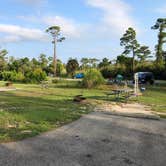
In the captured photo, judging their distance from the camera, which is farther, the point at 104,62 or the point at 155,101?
the point at 104,62

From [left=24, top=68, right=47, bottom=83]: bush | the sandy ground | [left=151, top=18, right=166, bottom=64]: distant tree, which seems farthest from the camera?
[left=151, top=18, right=166, bottom=64]: distant tree

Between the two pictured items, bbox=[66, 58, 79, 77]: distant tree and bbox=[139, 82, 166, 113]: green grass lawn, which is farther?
bbox=[66, 58, 79, 77]: distant tree

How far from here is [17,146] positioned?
256 inches

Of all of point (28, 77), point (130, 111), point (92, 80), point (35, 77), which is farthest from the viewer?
point (28, 77)

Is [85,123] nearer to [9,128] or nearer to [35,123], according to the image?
[35,123]

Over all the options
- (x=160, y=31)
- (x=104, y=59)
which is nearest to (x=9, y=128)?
(x=160, y=31)

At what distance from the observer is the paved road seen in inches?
223

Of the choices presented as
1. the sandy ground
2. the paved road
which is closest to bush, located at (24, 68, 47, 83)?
the sandy ground

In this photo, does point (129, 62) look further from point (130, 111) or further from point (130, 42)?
point (130, 111)

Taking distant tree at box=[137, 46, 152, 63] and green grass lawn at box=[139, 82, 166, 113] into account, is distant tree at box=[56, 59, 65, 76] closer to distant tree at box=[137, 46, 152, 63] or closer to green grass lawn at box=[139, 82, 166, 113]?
distant tree at box=[137, 46, 152, 63]

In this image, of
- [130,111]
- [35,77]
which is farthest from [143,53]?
[130,111]

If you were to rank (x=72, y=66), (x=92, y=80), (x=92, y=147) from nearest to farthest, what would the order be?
(x=92, y=147), (x=92, y=80), (x=72, y=66)

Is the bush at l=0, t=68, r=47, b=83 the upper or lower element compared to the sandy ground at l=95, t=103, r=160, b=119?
upper

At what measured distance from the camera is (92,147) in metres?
6.71
